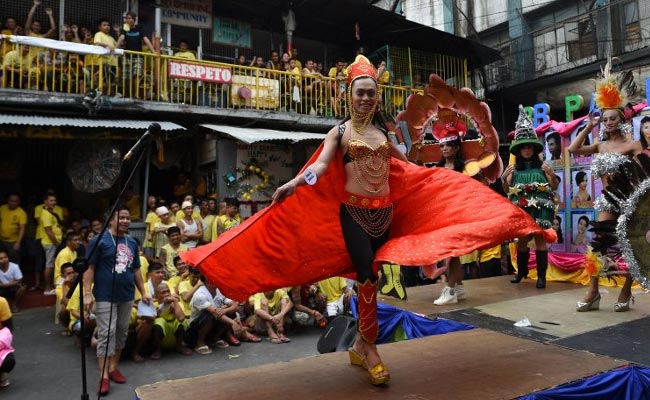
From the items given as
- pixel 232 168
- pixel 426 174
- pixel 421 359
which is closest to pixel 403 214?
pixel 426 174

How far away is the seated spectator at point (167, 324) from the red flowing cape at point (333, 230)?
3.22m

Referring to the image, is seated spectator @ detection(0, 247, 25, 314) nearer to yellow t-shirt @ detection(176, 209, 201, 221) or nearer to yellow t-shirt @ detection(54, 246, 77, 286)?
yellow t-shirt @ detection(54, 246, 77, 286)

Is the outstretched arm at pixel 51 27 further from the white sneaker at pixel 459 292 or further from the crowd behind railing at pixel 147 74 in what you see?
the white sneaker at pixel 459 292

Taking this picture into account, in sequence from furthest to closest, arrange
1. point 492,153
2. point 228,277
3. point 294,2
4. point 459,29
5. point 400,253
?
point 459,29 → point 294,2 → point 492,153 → point 228,277 → point 400,253

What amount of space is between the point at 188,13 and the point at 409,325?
31.9 feet

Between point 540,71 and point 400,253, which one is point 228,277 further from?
point 540,71

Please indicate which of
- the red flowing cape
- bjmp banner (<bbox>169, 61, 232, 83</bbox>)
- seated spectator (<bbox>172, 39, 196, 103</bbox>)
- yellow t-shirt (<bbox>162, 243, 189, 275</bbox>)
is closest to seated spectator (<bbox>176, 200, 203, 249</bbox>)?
yellow t-shirt (<bbox>162, 243, 189, 275</bbox>)

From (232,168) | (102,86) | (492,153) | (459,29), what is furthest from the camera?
(459,29)

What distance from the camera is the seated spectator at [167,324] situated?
5.86m

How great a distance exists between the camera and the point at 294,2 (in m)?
12.6

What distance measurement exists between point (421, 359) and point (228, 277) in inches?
52.9

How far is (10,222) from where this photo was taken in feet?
27.0

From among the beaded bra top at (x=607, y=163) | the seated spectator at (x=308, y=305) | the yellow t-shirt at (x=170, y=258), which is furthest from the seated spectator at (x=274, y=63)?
the beaded bra top at (x=607, y=163)

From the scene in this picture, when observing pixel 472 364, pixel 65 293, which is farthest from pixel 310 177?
pixel 65 293
